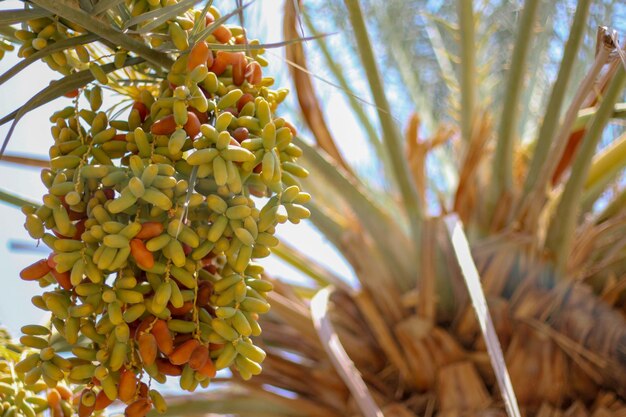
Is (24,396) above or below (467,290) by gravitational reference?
below

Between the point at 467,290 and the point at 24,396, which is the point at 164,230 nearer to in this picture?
the point at 24,396

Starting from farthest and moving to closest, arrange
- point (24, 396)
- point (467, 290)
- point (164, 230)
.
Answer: point (467, 290) → point (24, 396) → point (164, 230)

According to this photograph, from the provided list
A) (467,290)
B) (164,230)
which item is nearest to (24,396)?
(164,230)

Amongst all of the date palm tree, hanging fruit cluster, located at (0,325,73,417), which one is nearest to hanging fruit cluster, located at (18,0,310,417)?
hanging fruit cluster, located at (0,325,73,417)

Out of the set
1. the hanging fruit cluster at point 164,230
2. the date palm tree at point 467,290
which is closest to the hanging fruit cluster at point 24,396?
the hanging fruit cluster at point 164,230

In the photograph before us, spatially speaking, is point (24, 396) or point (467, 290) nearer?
point (24, 396)

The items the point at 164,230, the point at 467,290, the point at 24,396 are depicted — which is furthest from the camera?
the point at 467,290

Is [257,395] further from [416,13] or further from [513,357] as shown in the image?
[416,13]

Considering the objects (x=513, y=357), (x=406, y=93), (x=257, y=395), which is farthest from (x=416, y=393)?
(x=406, y=93)

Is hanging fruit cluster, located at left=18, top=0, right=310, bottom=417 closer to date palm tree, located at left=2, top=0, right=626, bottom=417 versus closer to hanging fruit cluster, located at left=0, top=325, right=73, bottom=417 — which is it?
hanging fruit cluster, located at left=0, top=325, right=73, bottom=417
